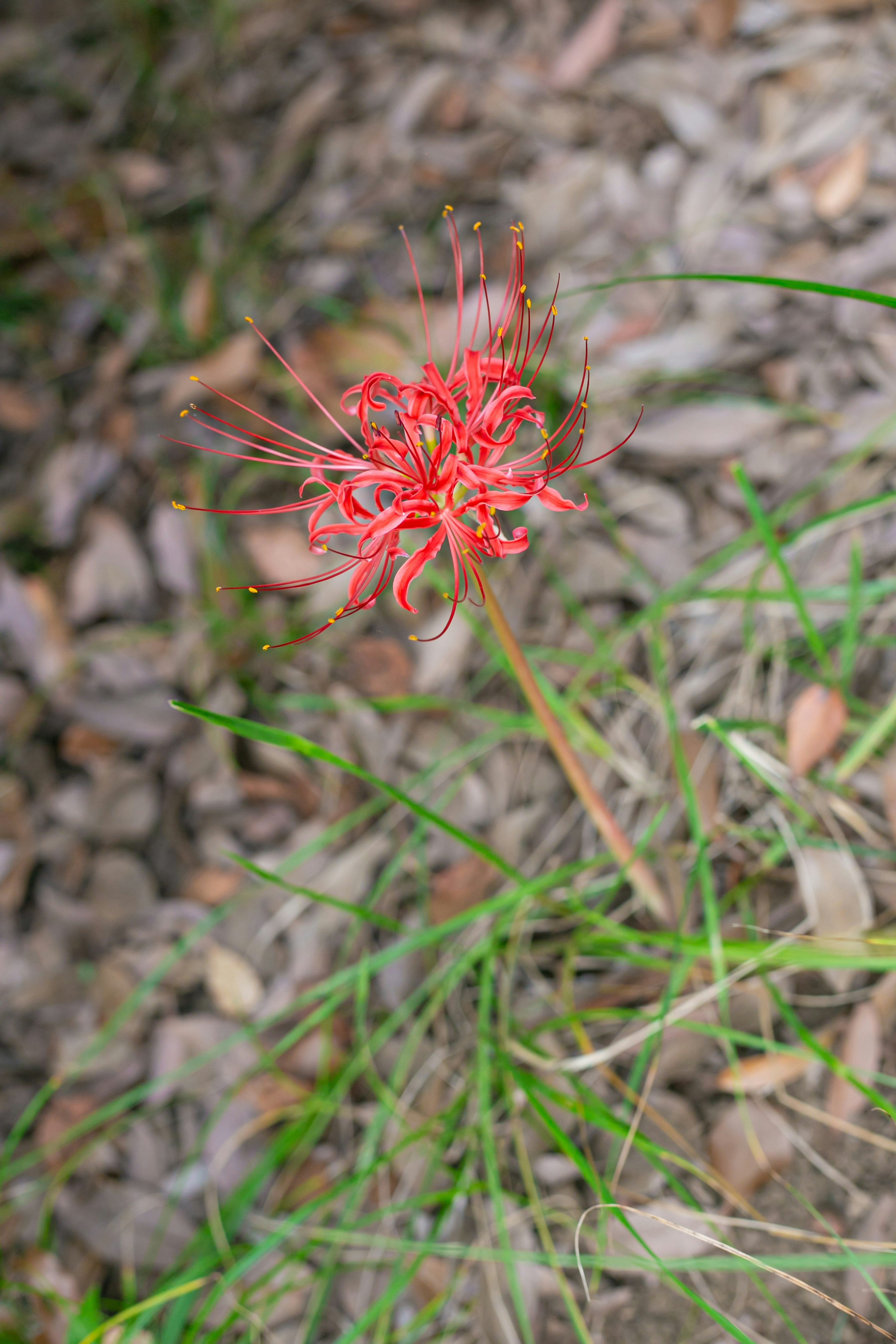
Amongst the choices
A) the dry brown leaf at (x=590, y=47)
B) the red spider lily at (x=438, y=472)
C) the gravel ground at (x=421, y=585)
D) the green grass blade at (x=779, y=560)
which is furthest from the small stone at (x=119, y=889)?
the dry brown leaf at (x=590, y=47)

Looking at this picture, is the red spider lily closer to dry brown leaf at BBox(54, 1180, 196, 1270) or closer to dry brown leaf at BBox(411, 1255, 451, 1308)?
dry brown leaf at BBox(411, 1255, 451, 1308)

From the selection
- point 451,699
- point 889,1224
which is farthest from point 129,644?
point 889,1224

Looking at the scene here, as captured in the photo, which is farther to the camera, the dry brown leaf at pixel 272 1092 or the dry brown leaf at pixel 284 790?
the dry brown leaf at pixel 284 790

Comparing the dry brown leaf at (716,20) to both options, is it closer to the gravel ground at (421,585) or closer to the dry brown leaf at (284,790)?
the gravel ground at (421,585)

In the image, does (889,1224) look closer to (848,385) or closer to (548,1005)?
(548,1005)

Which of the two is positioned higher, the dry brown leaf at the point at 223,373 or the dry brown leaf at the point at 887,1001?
the dry brown leaf at the point at 223,373

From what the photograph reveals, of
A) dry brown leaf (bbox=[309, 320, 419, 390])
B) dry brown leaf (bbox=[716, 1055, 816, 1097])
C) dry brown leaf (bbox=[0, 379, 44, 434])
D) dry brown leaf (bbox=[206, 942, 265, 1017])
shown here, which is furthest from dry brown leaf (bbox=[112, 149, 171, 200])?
dry brown leaf (bbox=[716, 1055, 816, 1097])
